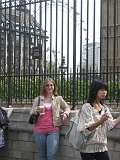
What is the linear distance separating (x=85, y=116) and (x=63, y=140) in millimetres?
2219

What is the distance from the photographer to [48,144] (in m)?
6.90

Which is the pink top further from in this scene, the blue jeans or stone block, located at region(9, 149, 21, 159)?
stone block, located at region(9, 149, 21, 159)

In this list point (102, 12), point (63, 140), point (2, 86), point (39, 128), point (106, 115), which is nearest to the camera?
point (106, 115)

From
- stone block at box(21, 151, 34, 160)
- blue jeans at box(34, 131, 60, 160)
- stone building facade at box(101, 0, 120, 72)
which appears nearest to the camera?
blue jeans at box(34, 131, 60, 160)

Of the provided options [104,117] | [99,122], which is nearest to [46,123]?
[99,122]

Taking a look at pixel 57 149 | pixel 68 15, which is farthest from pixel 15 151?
pixel 68 15

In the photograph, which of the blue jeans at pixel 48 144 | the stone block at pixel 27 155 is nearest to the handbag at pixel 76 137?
the blue jeans at pixel 48 144

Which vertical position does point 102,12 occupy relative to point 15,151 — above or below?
above

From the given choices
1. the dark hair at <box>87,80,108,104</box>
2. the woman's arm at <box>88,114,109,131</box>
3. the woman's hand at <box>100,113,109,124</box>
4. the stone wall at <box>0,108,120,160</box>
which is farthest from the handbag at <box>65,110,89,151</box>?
the stone wall at <box>0,108,120,160</box>

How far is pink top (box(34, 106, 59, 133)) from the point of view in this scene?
693cm

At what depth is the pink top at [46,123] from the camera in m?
6.93

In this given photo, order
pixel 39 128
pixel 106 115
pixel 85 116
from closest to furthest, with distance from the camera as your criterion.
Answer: pixel 106 115, pixel 85 116, pixel 39 128

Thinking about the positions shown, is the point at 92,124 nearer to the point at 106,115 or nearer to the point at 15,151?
the point at 106,115

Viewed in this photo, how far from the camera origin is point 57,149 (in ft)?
24.1
